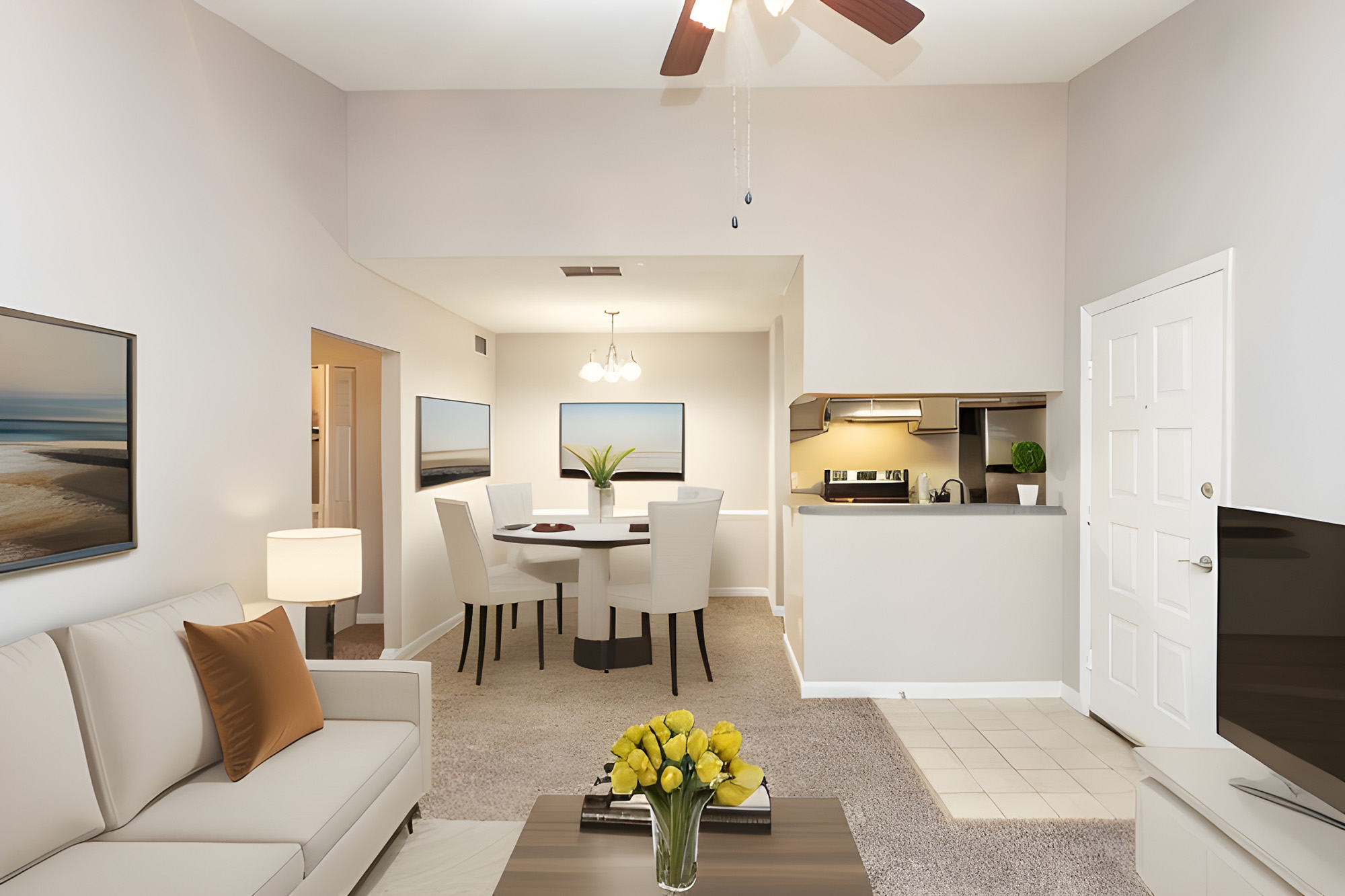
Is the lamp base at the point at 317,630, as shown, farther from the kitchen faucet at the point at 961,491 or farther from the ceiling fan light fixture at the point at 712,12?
the kitchen faucet at the point at 961,491

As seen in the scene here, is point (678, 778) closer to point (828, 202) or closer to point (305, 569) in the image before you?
point (305, 569)

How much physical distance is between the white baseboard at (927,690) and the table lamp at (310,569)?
2356 millimetres

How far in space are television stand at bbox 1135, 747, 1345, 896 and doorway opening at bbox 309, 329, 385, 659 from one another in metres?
4.53

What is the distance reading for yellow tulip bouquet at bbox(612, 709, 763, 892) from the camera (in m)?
1.47

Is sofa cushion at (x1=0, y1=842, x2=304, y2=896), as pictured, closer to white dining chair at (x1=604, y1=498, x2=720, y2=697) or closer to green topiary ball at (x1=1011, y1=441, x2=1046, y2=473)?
white dining chair at (x1=604, y1=498, x2=720, y2=697)

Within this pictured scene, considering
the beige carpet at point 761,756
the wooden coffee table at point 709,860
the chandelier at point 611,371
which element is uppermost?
the chandelier at point 611,371

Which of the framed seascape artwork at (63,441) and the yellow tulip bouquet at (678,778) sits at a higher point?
the framed seascape artwork at (63,441)

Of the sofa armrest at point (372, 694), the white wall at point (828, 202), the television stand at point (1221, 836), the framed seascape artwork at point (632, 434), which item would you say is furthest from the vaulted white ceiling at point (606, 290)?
the television stand at point (1221, 836)

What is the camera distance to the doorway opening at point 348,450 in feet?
17.1

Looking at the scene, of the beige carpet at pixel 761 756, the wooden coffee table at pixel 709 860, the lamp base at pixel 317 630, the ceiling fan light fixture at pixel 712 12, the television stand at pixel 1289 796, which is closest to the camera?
the wooden coffee table at pixel 709 860

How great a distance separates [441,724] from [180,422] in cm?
182

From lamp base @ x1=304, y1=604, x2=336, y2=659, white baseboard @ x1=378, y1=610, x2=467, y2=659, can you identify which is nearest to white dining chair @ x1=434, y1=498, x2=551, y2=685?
white baseboard @ x1=378, y1=610, x2=467, y2=659

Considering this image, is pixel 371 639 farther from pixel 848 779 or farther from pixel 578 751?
pixel 848 779

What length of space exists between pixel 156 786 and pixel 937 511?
343 centimetres
